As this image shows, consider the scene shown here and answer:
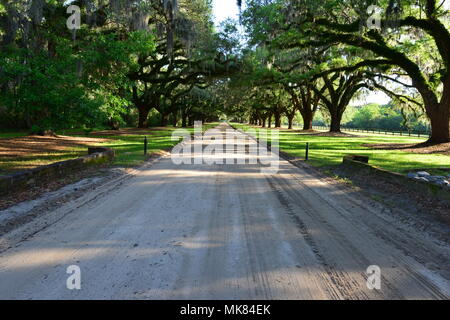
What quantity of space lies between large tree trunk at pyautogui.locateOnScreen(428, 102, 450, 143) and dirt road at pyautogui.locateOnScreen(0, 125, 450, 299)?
15.3m

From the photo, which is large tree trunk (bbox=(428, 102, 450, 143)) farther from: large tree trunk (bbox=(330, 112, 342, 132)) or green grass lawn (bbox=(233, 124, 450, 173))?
large tree trunk (bbox=(330, 112, 342, 132))

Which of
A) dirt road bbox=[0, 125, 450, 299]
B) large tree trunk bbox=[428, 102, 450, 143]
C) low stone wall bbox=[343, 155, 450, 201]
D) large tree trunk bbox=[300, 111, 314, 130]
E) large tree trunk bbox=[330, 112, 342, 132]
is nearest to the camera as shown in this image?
dirt road bbox=[0, 125, 450, 299]

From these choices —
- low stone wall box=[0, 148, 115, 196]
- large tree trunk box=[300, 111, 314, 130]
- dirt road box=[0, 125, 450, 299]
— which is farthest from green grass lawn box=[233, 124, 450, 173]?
large tree trunk box=[300, 111, 314, 130]

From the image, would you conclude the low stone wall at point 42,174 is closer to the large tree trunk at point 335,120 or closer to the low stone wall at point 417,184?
the low stone wall at point 417,184

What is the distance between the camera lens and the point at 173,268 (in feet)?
11.7

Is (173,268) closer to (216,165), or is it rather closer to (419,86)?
(216,165)

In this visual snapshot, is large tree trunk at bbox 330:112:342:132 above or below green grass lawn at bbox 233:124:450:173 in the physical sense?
above

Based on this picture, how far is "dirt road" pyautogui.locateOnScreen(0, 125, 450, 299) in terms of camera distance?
3189 mm

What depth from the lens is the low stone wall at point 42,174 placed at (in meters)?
6.54

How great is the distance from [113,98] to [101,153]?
24.0ft

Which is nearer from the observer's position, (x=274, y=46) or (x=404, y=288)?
(x=404, y=288)

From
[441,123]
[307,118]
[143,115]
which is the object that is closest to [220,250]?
[441,123]

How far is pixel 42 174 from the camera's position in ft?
25.3
